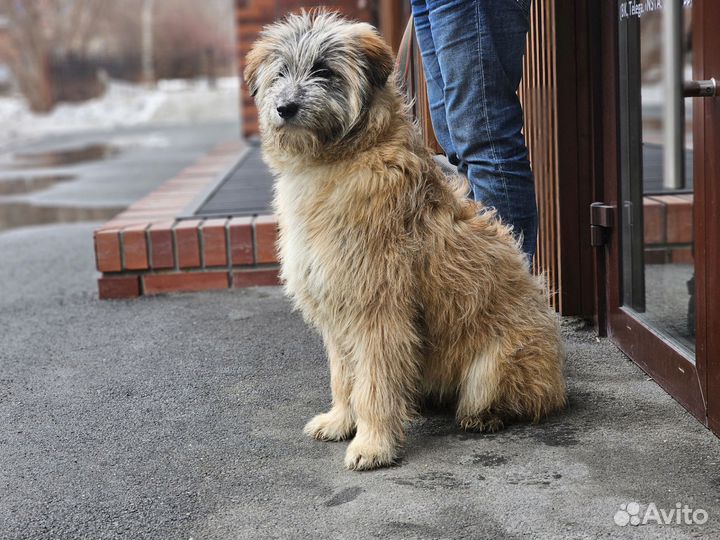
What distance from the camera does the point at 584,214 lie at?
3998 millimetres

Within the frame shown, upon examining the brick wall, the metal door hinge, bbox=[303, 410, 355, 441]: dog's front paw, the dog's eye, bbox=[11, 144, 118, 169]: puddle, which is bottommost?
bbox=[303, 410, 355, 441]: dog's front paw

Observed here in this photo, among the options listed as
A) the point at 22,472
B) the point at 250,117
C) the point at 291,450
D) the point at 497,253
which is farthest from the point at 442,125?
the point at 250,117

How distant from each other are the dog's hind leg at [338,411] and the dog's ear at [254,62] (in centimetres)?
85

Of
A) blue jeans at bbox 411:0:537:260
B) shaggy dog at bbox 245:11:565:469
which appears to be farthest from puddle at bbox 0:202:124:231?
shaggy dog at bbox 245:11:565:469

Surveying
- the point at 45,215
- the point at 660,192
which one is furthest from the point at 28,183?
the point at 660,192

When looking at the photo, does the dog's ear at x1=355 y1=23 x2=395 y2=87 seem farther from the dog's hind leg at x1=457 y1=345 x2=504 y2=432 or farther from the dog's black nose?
the dog's hind leg at x1=457 y1=345 x2=504 y2=432

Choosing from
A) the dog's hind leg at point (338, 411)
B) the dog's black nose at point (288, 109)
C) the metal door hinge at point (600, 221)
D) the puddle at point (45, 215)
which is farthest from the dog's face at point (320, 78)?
the puddle at point (45, 215)

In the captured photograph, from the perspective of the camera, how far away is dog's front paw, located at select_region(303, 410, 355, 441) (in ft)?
9.80

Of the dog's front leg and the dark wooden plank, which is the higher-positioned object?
the dark wooden plank

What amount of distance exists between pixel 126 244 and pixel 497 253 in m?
2.83

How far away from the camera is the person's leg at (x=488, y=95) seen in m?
3.17

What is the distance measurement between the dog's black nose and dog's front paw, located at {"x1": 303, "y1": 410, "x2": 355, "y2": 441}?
3.26 feet

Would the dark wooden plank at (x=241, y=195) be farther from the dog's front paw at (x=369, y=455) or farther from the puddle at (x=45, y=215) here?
the dog's front paw at (x=369, y=455)

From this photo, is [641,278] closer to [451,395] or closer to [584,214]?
[584,214]
